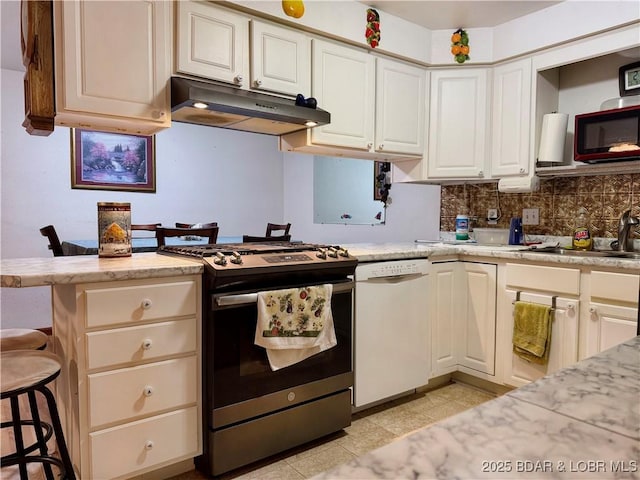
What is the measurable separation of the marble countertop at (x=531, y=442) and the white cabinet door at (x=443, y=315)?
7.17 ft

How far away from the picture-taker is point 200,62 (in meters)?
2.18

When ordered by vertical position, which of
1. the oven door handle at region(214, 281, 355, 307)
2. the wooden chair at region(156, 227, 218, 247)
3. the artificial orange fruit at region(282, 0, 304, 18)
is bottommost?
the oven door handle at region(214, 281, 355, 307)

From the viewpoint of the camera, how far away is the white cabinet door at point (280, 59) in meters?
2.35

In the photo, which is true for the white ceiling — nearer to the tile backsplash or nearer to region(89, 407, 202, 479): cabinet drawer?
the tile backsplash

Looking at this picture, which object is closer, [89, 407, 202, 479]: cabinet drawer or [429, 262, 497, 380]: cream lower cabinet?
[89, 407, 202, 479]: cabinet drawer

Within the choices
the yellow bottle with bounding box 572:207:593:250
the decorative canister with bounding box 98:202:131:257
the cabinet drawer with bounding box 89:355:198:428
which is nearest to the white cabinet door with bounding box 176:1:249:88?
the decorative canister with bounding box 98:202:131:257

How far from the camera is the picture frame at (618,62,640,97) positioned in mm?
2623

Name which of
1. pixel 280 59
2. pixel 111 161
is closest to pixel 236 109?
pixel 280 59

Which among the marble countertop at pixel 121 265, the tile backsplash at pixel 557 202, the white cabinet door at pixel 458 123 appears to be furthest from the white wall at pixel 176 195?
the marble countertop at pixel 121 265

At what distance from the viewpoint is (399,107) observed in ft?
9.93

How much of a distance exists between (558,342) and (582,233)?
78cm

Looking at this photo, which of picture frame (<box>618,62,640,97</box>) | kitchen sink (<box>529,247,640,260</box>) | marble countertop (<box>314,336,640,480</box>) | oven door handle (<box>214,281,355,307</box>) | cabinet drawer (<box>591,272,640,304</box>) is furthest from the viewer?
picture frame (<box>618,62,640,97</box>)

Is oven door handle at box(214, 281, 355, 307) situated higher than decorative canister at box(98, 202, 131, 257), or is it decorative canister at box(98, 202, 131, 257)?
decorative canister at box(98, 202, 131, 257)

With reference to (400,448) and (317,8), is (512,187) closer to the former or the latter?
(317,8)
